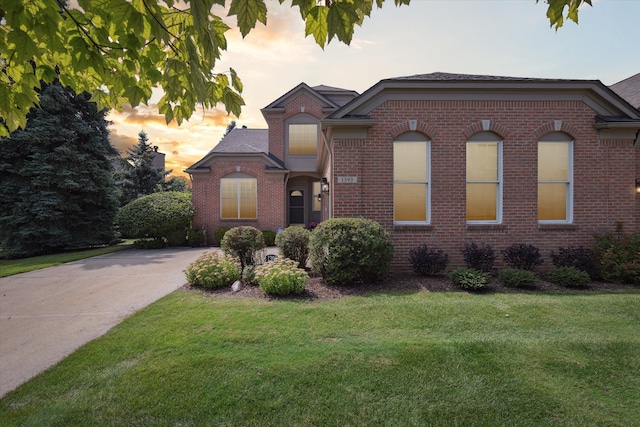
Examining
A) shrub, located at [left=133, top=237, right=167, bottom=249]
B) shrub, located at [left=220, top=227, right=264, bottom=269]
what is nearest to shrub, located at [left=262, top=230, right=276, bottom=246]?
shrub, located at [left=133, top=237, right=167, bottom=249]

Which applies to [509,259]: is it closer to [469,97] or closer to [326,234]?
[469,97]

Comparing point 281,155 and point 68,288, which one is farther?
point 281,155

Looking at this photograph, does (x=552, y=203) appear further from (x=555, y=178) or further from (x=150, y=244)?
(x=150, y=244)

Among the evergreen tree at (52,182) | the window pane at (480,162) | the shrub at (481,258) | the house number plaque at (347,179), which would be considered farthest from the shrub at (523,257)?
the evergreen tree at (52,182)

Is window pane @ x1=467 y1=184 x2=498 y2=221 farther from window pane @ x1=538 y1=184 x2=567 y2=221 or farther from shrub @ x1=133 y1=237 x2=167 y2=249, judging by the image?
shrub @ x1=133 y1=237 x2=167 y2=249

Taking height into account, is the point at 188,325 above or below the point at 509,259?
below

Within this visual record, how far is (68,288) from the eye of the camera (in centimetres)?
701

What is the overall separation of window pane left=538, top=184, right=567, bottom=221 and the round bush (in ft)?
50.1

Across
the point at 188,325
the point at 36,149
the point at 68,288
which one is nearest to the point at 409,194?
the point at 188,325

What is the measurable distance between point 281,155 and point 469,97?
493 inches

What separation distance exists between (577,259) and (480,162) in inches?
131

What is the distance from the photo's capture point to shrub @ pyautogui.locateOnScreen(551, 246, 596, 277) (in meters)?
6.95

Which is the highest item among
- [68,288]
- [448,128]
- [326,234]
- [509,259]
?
[448,128]

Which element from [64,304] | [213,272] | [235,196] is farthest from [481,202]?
[235,196]
